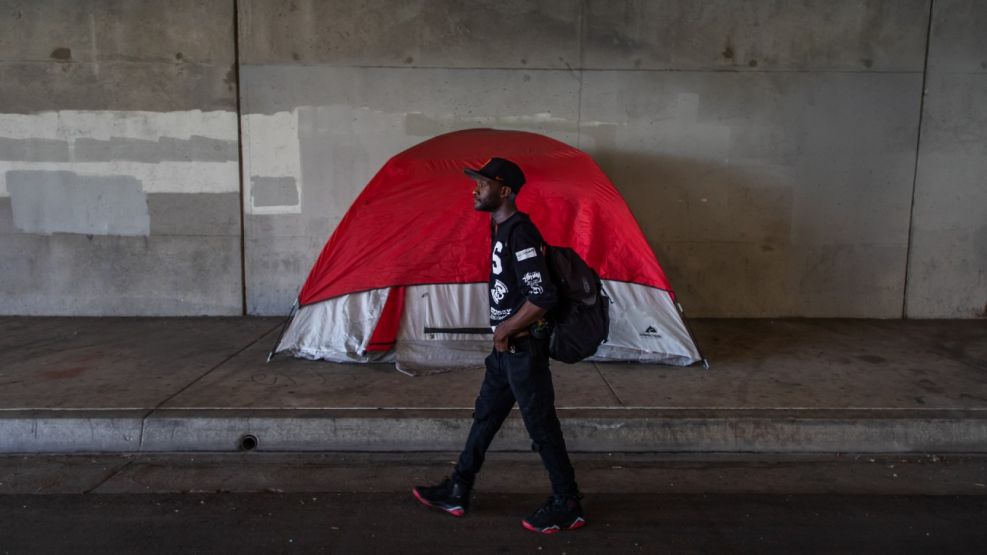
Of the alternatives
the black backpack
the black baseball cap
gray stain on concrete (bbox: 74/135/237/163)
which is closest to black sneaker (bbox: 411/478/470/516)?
the black backpack

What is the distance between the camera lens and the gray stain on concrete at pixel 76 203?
8.41m

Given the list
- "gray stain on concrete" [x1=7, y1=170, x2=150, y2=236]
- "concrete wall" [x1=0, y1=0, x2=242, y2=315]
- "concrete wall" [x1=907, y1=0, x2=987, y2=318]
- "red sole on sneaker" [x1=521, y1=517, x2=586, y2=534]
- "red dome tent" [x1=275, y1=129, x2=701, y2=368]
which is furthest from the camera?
"concrete wall" [x1=907, y1=0, x2=987, y2=318]

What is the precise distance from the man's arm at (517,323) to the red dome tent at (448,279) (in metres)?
2.57

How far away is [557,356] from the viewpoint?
148 inches

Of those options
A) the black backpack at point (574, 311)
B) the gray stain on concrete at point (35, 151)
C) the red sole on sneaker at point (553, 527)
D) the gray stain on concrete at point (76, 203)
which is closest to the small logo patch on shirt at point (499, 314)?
the black backpack at point (574, 311)

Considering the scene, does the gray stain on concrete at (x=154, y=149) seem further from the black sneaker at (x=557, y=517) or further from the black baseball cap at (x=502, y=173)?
the black sneaker at (x=557, y=517)

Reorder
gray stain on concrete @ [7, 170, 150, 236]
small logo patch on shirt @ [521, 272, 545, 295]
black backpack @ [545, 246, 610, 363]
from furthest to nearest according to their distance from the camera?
1. gray stain on concrete @ [7, 170, 150, 236]
2. black backpack @ [545, 246, 610, 363]
3. small logo patch on shirt @ [521, 272, 545, 295]

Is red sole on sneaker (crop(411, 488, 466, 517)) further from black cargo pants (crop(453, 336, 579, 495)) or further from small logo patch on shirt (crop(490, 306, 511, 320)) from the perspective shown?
small logo patch on shirt (crop(490, 306, 511, 320))

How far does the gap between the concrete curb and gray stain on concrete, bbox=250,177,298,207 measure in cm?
368

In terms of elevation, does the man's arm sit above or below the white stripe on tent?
above

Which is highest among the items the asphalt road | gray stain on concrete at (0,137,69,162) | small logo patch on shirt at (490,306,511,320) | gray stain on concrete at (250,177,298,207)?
gray stain on concrete at (0,137,69,162)

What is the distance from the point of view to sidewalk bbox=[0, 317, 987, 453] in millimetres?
5094

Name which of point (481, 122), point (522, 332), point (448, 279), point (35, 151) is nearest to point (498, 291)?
point (522, 332)

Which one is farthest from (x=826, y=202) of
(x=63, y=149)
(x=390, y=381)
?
(x=63, y=149)
